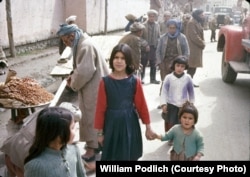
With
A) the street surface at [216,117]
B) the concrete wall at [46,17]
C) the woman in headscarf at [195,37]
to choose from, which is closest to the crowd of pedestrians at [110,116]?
the street surface at [216,117]

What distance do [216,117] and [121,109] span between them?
10.3 ft

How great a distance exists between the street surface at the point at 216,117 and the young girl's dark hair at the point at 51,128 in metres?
1.99

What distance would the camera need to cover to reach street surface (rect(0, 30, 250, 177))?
4578 millimetres

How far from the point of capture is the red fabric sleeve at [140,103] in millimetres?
3170

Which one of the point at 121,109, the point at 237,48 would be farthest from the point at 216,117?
the point at 121,109

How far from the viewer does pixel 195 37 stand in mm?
7352

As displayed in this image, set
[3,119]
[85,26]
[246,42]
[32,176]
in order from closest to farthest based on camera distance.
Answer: [32,176], [3,119], [246,42], [85,26]

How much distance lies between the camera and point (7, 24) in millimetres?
10195

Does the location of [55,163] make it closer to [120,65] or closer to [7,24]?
[120,65]

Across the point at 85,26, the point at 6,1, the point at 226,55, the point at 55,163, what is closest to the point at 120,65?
the point at 55,163

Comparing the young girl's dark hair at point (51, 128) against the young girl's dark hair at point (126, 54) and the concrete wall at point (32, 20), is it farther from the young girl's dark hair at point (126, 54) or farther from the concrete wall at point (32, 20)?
the concrete wall at point (32, 20)

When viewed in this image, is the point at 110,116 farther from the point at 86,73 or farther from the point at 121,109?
the point at 86,73

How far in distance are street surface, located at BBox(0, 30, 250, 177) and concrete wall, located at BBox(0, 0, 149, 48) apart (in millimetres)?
2479

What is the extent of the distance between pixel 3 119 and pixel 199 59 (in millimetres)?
4212
